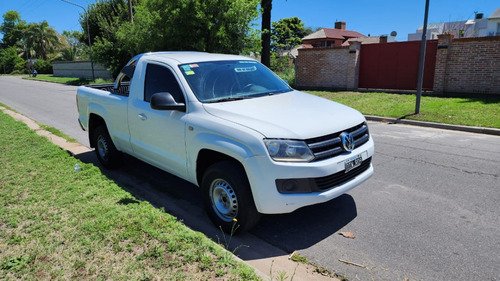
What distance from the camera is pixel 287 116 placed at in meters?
3.67

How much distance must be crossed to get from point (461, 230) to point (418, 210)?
574 millimetres

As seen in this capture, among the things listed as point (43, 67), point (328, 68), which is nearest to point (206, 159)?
point (328, 68)

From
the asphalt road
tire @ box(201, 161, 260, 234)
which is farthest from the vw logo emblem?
tire @ box(201, 161, 260, 234)

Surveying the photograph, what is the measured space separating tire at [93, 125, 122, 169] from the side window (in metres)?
1.46

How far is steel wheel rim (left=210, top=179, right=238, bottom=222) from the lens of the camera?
3691 millimetres

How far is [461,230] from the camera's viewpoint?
385 centimetres

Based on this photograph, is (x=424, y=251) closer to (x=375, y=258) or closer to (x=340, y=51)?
(x=375, y=258)

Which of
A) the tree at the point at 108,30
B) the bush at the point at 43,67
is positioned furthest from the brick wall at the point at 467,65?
the bush at the point at 43,67

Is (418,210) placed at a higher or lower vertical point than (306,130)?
lower

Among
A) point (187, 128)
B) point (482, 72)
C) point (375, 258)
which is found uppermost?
point (482, 72)

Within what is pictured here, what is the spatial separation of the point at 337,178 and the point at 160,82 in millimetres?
2570

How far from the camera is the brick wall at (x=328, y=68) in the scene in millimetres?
17109

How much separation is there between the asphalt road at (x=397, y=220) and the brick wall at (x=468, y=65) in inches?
315

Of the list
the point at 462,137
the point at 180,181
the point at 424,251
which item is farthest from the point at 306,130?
the point at 462,137
